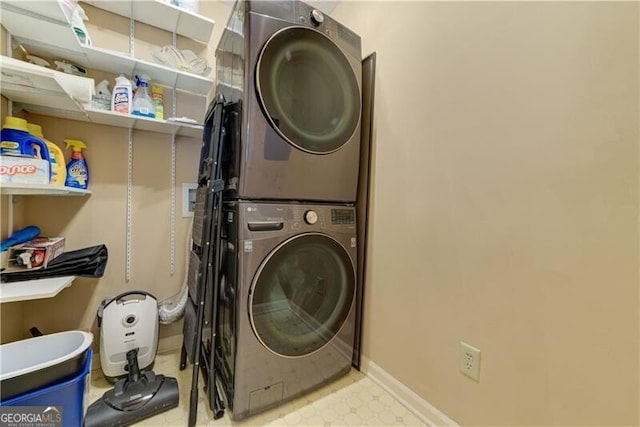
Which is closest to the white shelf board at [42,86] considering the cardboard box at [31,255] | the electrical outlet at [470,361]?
the cardboard box at [31,255]

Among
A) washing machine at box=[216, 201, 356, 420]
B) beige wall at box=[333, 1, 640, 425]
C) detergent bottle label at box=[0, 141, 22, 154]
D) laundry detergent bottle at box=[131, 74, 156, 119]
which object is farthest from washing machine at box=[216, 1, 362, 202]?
detergent bottle label at box=[0, 141, 22, 154]

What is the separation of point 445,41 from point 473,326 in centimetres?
110

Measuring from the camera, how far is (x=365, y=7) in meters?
1.48

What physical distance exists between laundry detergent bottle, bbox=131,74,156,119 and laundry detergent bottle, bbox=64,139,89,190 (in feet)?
1.05

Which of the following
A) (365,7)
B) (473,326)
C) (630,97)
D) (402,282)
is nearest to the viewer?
(630,97)

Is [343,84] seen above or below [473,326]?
above

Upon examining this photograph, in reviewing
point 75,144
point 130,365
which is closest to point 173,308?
point 130,365

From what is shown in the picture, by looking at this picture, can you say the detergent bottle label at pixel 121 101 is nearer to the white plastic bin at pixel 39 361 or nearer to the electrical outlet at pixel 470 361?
the white plastic bin at pixel 39 361

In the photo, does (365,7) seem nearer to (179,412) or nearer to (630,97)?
(630,97)

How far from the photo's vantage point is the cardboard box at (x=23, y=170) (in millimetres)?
907

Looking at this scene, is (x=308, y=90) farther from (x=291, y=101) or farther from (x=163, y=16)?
(x=163, y=16)

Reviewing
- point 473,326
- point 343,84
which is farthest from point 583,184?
point 343,84

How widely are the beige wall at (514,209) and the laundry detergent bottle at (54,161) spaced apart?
146 centimetres

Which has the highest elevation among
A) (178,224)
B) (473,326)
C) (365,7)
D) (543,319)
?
(365,7)
